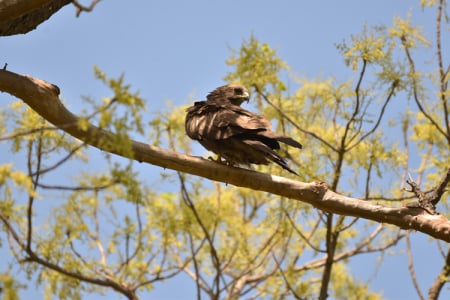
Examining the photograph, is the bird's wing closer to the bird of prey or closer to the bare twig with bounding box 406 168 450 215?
the bird of prey

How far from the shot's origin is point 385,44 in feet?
25.8

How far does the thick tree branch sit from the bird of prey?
0.76ft

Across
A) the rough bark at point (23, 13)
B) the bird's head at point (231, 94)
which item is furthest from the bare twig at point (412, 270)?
the rough bark at point (23, 13)

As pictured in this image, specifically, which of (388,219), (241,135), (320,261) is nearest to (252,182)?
(241,135)

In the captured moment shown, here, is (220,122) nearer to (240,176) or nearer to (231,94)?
(240,176)

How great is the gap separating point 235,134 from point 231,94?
174 centimetres

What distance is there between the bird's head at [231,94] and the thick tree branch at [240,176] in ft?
6.34

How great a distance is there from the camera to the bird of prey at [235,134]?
5656 mm

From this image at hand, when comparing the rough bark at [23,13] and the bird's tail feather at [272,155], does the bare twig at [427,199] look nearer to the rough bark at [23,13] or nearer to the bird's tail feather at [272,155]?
the bird's tail feather at [272,155]

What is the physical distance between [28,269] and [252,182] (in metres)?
3.39

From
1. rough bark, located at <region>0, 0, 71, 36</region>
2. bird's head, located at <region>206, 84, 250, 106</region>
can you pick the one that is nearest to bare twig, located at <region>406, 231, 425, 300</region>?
bird's head, located at <region>206, 84, 250, 106</region>

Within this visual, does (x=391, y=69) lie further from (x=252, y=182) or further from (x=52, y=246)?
(x=52, y=246)

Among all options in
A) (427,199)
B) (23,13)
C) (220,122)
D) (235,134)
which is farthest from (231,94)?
(23,13)

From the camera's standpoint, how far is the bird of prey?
5.66 meters
